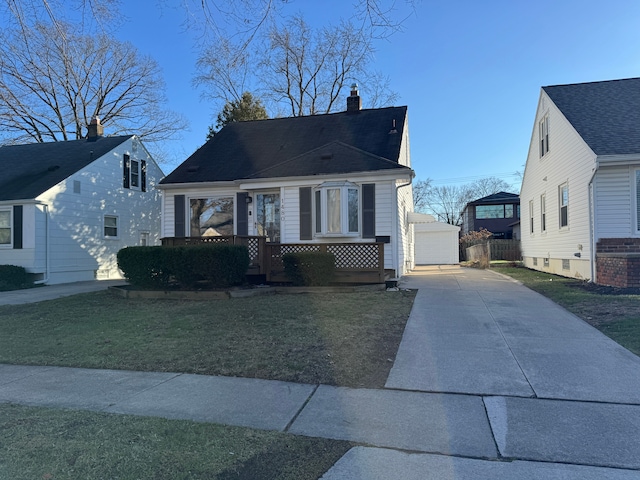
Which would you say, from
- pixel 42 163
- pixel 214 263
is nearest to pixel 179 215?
pixel 214 263

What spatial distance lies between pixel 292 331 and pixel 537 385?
11.5 feet

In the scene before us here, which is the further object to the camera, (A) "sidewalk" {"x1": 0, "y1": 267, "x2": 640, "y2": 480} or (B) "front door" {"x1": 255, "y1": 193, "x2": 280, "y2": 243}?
(B) "front door" {"x1": 255, "y1": 193, "x2": 280, "y2": 243}

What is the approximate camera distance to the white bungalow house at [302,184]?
1227 centimetres

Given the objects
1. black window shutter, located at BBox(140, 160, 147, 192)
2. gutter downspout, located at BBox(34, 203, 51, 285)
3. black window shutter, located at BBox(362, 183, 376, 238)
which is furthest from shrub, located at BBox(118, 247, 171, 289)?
black window shutter, located at BBox(140, 160, 147, 192)

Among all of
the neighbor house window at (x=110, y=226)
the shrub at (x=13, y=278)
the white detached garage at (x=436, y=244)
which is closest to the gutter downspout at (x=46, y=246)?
the shrub at (x=13, y=278)

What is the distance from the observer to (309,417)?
12.5 ft

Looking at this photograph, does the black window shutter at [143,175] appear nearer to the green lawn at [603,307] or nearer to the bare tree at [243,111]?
the bare tree at [243,111]

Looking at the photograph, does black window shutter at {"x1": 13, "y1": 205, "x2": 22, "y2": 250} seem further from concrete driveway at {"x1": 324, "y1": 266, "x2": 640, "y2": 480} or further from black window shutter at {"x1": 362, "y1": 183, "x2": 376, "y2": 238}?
concrete driveway at {"x1": 324, "y1": 266, "x2": 640, "y2": 480}

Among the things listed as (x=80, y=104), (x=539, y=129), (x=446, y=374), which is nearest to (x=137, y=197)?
(x=80, y=104)

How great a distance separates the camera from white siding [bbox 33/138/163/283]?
16.1 meters

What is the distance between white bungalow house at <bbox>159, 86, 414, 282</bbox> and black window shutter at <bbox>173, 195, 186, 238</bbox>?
33mm

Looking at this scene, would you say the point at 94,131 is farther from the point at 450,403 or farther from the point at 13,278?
the point at 450,403

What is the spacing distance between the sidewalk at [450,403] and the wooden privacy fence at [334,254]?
478cm

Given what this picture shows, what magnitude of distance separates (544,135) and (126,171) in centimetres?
1771
